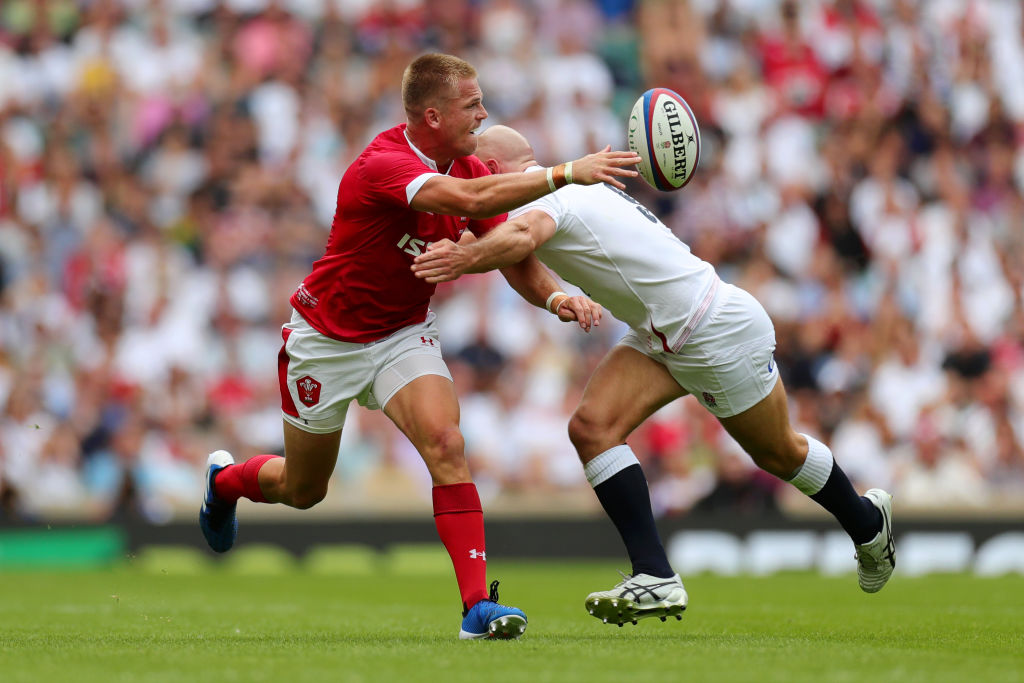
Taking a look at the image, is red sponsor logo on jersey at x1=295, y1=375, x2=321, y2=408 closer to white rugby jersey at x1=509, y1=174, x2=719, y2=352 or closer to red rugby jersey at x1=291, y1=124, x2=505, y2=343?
red rugby jersey at x1=291, y1=124, x2=505, y2=343

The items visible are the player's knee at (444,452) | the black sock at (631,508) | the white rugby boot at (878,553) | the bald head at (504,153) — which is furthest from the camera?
the white rugby boot at (878,553)

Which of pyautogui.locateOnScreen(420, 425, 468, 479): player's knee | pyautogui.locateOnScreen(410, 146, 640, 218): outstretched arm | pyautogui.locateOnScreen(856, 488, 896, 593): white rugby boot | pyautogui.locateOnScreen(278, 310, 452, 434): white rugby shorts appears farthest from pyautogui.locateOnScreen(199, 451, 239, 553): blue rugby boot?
pyautogui.locateOnScreen(856, 488, 896, 593): white rugby boot

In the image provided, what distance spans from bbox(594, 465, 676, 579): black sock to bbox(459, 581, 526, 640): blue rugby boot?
0.84 metres

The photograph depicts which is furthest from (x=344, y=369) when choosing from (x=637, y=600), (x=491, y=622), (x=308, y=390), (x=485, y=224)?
(x=637, y=600)

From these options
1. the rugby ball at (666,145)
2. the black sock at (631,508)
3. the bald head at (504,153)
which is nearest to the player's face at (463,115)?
the bald head at (504,153)

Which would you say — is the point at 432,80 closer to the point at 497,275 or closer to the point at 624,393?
the point at 624,393

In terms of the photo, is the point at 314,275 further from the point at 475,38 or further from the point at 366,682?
the point at 475,38

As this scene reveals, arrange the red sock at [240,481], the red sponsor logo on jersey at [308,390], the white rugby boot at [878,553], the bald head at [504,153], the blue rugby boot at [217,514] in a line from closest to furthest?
the red sponsor logo on jersey at [308,390] → the bald head at [504,153] → the white rugby boot at [878,553] → the red sock at [240,481] → the blue rugby boot at [217,514]

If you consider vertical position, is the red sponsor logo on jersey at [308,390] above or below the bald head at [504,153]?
below

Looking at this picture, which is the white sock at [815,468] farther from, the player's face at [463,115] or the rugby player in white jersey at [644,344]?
the player's face at [463,115]

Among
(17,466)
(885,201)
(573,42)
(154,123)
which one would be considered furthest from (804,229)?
(17,466)

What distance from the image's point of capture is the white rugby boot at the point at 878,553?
792cm

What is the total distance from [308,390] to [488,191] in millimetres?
1483

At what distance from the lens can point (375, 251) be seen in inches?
281
